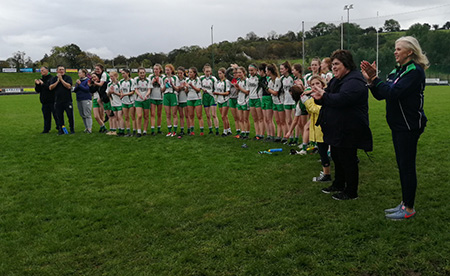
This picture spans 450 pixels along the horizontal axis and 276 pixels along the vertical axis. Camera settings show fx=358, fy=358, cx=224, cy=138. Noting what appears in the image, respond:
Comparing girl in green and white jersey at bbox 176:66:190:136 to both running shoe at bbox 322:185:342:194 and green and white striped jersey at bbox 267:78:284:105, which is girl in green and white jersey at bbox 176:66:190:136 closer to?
green and white striped jersey at bbox 267:78:284:105

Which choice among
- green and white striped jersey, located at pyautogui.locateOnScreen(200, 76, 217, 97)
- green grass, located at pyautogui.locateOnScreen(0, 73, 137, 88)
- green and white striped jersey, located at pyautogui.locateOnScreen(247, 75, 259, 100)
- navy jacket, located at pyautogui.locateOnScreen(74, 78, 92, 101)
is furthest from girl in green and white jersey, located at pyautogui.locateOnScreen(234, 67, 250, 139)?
green grass, located at pyautogui.locateOnScreen(0, 73, 137, 88)

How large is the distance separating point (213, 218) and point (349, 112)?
217 cm

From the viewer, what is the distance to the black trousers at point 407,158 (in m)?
3.97

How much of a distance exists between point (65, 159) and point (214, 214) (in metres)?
5.07

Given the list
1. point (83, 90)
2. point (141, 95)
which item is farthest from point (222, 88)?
point (83, 90)

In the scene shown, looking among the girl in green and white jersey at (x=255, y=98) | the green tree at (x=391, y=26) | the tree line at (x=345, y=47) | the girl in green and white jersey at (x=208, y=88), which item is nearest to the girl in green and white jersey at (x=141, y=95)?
the girl in green and white jersey at (x=208, y=88)

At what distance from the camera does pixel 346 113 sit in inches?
178

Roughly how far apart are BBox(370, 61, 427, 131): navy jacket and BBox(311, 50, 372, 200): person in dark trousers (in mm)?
397

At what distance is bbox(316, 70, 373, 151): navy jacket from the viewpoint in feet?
14.4

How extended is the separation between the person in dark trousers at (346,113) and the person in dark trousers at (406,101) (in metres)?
0.32

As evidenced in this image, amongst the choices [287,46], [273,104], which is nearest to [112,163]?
[273,104]

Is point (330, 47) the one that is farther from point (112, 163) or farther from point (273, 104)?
point (112, 163)

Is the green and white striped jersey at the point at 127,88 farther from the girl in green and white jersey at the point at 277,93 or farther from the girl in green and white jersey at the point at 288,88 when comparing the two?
the girl in green and white jersey at the point at 288,88

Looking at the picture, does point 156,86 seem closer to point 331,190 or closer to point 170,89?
point 170,89
